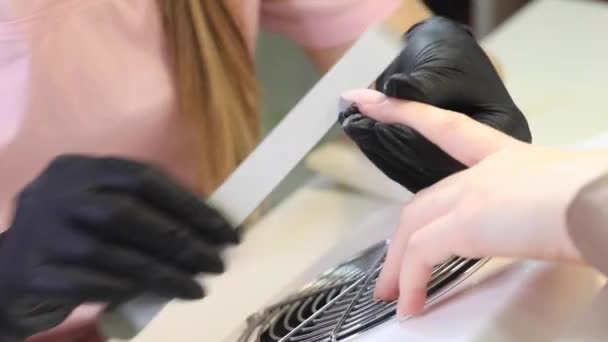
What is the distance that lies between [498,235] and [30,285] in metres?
0.26

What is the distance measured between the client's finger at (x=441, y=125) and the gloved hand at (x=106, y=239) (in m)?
0.10

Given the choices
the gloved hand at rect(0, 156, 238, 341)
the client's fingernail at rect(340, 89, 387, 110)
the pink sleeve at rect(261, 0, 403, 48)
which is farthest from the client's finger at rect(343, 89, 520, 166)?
the pink sleeve at rect(261, 0, 403, 48)

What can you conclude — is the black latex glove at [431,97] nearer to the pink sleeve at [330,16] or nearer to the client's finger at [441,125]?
the client's finger at [441,125]

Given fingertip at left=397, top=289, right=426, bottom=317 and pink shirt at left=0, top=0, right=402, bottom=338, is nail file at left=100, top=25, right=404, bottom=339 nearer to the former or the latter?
fingertip at left=397, top=289, right=426, bottom=317

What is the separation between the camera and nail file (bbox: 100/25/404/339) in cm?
42

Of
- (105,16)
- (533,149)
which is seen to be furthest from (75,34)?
(533,149)

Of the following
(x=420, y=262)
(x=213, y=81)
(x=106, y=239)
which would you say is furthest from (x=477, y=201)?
(x=213, y=81)

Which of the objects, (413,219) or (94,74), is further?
(94,74)

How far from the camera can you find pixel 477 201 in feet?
1.28

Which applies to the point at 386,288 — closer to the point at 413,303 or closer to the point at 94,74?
the point at 413,303

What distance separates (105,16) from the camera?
2.09 ft

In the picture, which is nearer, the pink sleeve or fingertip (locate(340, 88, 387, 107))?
fingertip (locate(340, 88, 387, 107))

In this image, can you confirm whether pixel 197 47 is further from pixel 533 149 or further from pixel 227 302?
pixel 533 149

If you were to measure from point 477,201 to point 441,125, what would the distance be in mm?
57
